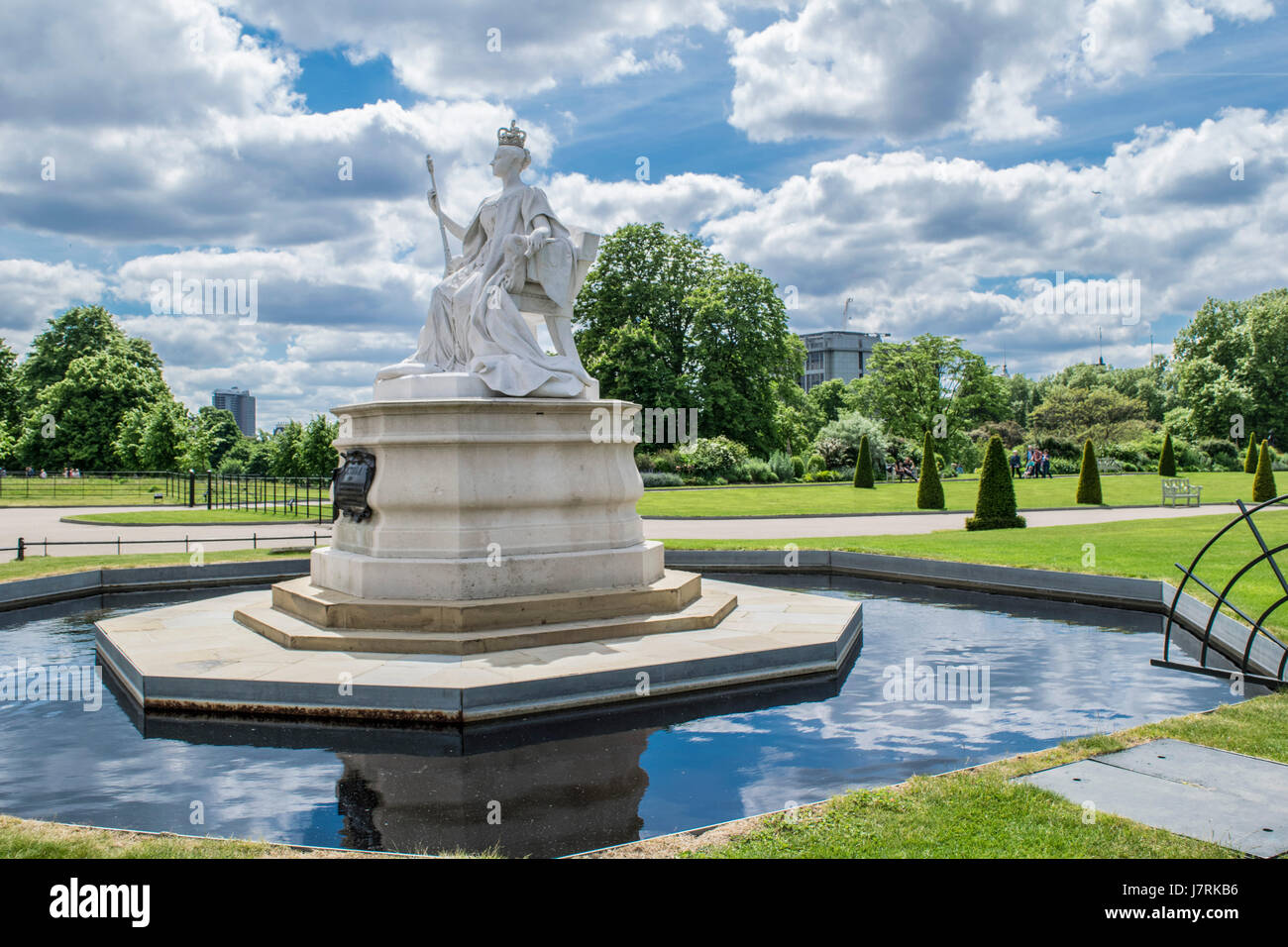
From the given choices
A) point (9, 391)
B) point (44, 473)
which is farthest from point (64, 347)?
point (44, 473)

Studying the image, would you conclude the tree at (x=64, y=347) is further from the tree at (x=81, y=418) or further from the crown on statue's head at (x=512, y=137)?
the crown on statue's head at (x=512, y=137)

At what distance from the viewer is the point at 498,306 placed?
10.6 m

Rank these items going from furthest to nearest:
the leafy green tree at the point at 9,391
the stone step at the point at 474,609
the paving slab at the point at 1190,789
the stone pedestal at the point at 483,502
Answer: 1. the leafy green tree at the point at 9,391
2. the stone pedestal at the point at 483,502
3. the stone step at the point at 474,609
4. the paving slab at the point at 1190,789

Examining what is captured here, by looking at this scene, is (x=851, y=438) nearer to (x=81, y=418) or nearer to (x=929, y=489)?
(x=929, y=489)

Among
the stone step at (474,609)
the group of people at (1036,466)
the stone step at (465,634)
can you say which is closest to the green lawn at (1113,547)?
the stone step at (465,634)

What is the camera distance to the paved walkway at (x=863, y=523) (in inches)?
903

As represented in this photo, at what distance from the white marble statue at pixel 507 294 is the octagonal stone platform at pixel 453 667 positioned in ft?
9.97

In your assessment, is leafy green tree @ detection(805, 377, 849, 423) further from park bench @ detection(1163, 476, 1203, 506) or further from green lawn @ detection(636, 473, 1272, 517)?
park bench @ detection(1163, 476, 1203, 506)

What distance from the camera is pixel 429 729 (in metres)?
7.10

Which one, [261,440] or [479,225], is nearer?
[479,225]

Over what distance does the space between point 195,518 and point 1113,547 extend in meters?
25.1
